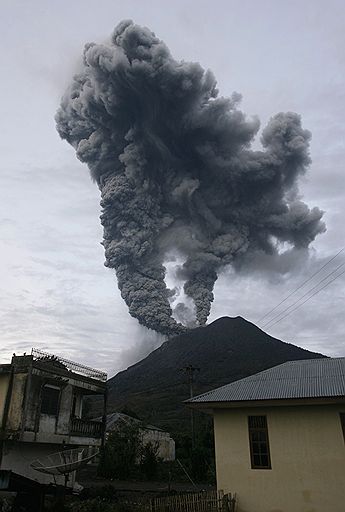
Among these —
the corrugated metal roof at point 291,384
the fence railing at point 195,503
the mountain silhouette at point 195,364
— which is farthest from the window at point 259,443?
the mountain silhouette at point 195,364

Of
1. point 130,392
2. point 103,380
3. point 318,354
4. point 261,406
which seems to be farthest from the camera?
point 318,354

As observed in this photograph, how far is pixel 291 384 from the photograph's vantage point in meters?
16.5

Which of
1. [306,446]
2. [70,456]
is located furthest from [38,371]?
[306,446]

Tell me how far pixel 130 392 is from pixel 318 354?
44.0 meters

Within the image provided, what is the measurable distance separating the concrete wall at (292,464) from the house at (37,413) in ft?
30.8

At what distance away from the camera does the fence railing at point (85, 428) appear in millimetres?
24281

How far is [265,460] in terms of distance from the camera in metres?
15.4

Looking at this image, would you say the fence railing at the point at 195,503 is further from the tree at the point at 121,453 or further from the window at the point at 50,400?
the tree at the point at 121,453

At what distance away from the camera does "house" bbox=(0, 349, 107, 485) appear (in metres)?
20.5

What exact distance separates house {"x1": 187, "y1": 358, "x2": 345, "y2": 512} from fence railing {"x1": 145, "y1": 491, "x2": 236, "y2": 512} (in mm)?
741

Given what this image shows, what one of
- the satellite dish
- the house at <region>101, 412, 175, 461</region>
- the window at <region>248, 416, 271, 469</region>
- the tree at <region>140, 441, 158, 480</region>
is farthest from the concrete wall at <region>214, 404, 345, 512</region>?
the house at <region>101, 412, 175, 461</region>

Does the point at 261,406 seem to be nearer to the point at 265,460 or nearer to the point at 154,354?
the point at 265,460

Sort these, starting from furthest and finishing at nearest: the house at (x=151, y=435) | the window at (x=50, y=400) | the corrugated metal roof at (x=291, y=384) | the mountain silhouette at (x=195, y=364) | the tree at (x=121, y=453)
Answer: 1. the mountain silhouette at (x=195, y=364)
2. the house at (x=151, y=435)
3. the tree at (x=121, y=453)
4. the window at (x=50, y=400)
5. the corrugated metal roof at (x=291, y=384)

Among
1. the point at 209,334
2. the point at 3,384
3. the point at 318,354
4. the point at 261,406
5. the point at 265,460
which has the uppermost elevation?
the point at 209,334
